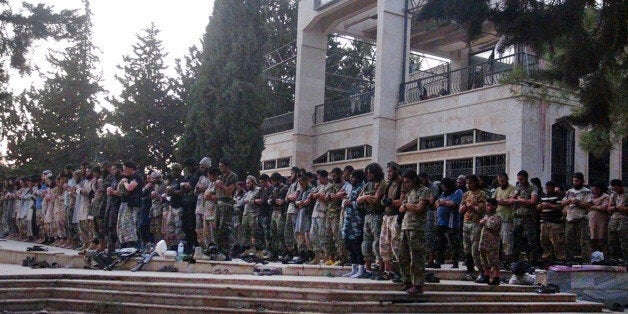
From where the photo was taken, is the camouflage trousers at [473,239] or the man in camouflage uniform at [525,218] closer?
the camouflage trousers at [473,239]

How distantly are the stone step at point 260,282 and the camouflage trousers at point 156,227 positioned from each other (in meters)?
4.39

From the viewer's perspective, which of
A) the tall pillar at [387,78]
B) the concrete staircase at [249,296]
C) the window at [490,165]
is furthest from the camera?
the tall pillar at [387,78]

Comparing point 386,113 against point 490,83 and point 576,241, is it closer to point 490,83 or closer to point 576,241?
point 490,83

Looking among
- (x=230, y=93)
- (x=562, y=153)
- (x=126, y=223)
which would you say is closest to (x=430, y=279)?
(x=126, y=223)

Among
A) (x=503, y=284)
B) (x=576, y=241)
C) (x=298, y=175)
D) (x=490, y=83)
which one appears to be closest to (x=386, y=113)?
(x=490, y=83)

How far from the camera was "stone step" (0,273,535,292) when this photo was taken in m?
9.65

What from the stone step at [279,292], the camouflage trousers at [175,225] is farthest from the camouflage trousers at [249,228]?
the stone step at [279,292]

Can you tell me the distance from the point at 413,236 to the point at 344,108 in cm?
1684

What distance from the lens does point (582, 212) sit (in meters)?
12.0

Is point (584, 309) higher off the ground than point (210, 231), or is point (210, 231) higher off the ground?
point (210, 231)

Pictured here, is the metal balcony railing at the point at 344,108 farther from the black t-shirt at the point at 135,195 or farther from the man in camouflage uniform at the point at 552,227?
the man in camouflage uniform at the point at 552,227

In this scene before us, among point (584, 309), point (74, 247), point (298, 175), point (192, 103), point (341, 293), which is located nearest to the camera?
point (341, 293)

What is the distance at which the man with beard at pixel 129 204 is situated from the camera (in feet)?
44.3

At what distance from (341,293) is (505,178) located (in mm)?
4218
